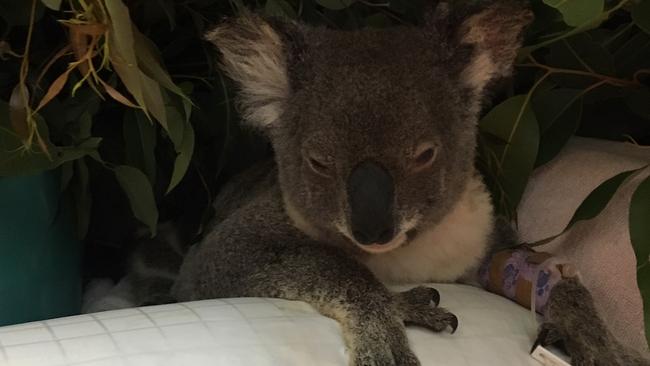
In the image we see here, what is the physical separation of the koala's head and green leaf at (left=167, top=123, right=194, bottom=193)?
19 centimetres

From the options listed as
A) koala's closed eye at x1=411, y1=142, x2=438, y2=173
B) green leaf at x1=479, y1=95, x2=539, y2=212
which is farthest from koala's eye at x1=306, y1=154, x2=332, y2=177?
green leaf at x1=479, y1=95, x2=539, y2=212

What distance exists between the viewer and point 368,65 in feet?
4.82

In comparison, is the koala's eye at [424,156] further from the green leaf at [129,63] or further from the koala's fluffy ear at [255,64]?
the green leaf at [129,63]

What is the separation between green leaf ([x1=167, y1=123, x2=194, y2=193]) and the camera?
4.67ft

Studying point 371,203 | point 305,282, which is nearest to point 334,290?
point 305,282

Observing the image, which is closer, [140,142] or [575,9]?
[575,9]

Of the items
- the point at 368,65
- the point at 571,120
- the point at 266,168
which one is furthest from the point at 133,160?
the point at 571,120

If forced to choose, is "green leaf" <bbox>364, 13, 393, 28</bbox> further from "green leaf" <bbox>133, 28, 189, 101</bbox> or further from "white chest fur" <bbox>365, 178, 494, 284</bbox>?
"green leaf" <bbox>133, 28, 189, 101</bbox>

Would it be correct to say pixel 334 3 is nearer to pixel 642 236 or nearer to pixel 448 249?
pixel 448 249

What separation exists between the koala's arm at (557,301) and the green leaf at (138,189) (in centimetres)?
68

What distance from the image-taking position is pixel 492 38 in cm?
153

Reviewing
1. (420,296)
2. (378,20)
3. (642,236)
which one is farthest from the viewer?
(378,20)

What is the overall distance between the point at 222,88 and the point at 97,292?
1.90 ft

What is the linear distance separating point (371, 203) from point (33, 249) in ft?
2.10
